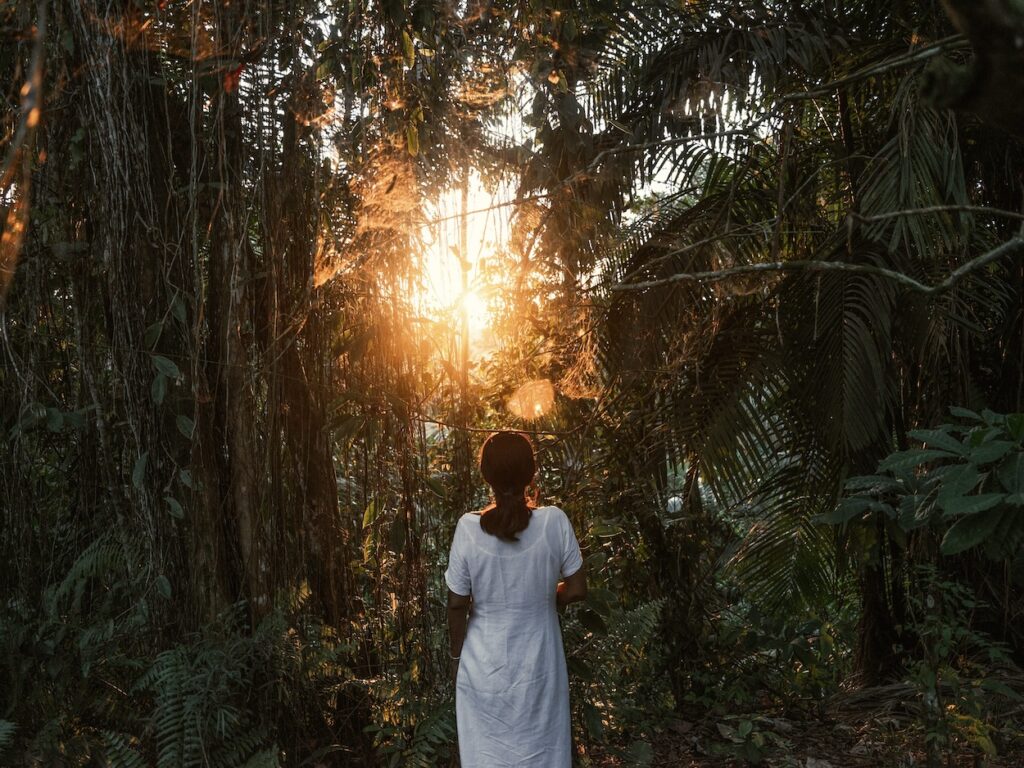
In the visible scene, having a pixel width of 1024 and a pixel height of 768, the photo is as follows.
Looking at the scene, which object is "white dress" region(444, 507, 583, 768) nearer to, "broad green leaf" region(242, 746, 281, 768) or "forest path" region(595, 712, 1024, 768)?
"broad green leaf" region(242, 746, 281, 768)

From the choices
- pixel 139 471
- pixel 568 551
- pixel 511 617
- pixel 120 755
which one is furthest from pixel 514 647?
pixel 139 471

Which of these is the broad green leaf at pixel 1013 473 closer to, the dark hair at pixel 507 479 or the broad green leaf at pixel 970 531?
the broad green leaf at pixel 970 531

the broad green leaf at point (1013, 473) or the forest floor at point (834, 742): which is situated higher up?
the broad green leaf at point (1013, 473)

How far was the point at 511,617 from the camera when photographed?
294cm

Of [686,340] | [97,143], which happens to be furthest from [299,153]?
[686,340]

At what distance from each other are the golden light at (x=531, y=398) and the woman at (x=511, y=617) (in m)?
1.63

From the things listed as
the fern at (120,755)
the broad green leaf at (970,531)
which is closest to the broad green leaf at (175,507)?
the fern at (120,755)

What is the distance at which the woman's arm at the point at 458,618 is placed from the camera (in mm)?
3002

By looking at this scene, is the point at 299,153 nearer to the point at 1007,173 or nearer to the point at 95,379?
the point at 95,379

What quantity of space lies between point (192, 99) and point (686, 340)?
105 inches

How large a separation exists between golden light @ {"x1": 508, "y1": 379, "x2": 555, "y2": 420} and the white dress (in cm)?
165

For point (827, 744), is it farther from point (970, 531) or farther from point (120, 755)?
point (120, 755)

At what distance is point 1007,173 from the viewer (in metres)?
5.55

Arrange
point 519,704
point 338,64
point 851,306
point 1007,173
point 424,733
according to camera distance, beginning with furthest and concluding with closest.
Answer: point 1007,173
point 851,306
point 338,64
point 424,733
point 519,704
